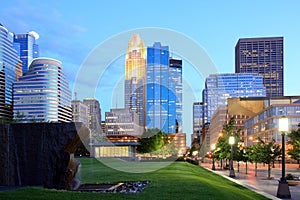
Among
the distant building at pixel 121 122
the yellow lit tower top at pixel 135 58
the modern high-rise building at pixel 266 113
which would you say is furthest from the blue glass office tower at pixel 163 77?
the modern high-rise building at pixel 266 113

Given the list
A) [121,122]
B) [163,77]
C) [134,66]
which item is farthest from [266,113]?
[134,66]

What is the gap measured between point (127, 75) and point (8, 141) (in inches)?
302

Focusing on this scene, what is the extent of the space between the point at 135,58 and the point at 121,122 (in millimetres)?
8579

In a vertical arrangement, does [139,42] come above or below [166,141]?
above

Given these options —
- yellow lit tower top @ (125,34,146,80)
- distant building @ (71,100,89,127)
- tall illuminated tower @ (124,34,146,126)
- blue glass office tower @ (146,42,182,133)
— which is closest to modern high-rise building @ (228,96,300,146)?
distant building @ (71,100,89,127)

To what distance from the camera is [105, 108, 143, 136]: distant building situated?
25.1 m

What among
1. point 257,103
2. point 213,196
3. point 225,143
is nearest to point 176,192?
point 213,196

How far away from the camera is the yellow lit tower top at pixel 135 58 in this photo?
815 inches

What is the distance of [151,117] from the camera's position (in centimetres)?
3372

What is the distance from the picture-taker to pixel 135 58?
22672mm

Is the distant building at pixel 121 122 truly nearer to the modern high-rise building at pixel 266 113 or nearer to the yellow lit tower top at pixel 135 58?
the yellow lit tower top at pixel 135 58

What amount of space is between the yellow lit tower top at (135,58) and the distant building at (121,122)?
9.35 ft

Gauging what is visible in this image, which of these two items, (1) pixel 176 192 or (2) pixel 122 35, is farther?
(2) pixel 122 35

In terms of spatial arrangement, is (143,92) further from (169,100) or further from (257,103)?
(257,103)
